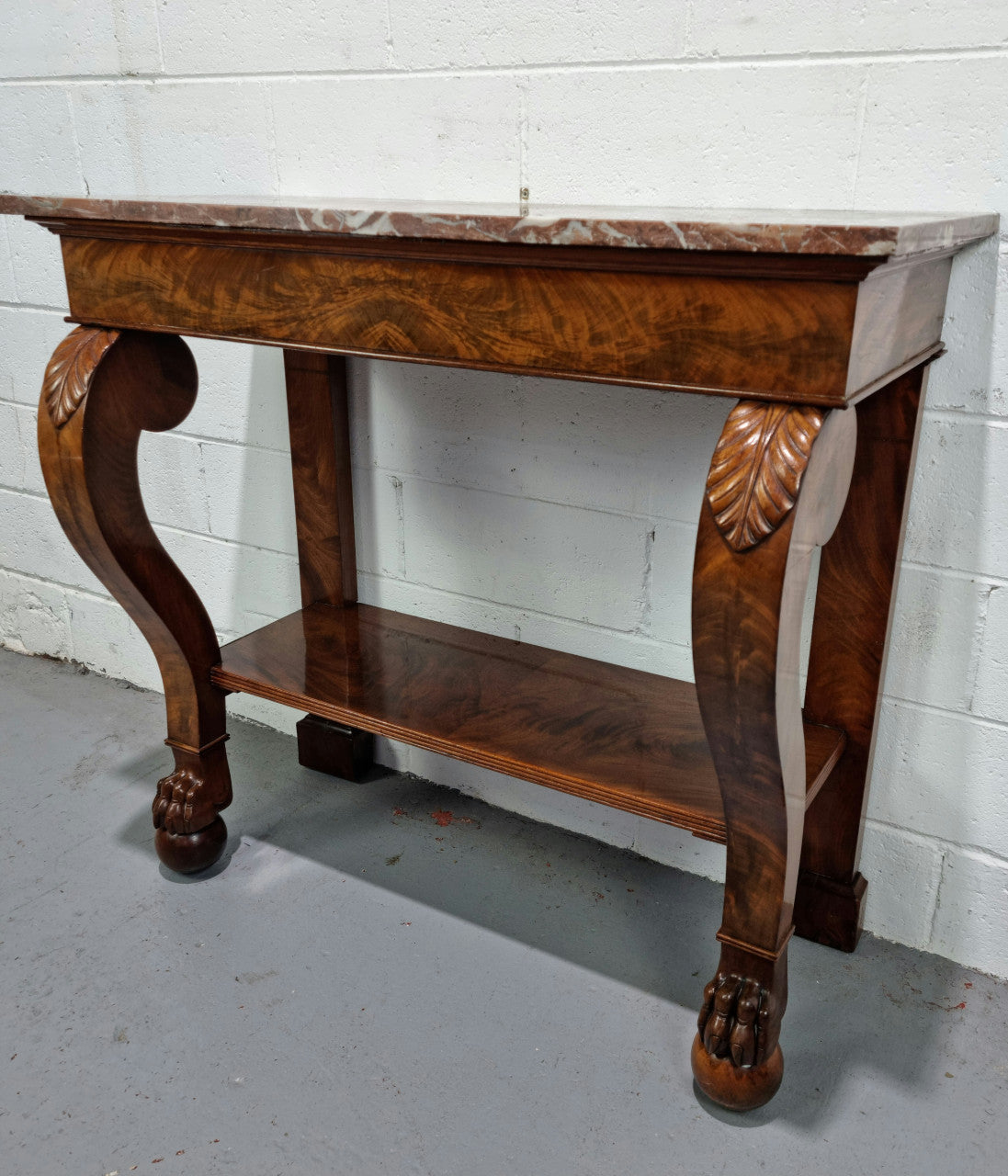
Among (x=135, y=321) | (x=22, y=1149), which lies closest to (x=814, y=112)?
(x=135, y=321)

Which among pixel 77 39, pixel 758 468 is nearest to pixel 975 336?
pixel 758 468

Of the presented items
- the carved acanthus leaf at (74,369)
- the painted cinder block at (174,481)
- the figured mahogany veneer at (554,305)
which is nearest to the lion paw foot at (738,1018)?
the figured mahogany veneer at (554,305)

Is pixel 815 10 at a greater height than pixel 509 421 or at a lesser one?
greater

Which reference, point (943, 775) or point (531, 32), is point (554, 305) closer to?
point (531, 32)

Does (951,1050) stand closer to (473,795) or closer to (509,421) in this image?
(473,795)

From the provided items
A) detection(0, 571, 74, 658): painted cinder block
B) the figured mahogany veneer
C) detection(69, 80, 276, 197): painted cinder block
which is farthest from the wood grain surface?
detection(0, 571, 74, 658): painted cinder block

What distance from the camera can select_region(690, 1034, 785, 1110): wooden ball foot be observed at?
1.19m

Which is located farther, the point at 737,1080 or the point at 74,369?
the point at 74,369

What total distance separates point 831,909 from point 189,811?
944mm

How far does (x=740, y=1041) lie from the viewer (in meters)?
1.18

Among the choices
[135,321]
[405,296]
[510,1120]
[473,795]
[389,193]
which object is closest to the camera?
[405,296]

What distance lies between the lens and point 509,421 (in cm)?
160

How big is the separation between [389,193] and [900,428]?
0.83 metres

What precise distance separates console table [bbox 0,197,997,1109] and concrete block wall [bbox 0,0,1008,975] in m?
0.08
